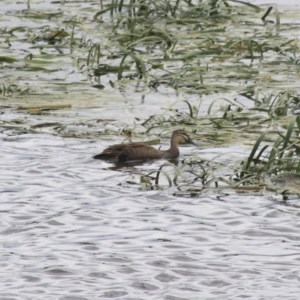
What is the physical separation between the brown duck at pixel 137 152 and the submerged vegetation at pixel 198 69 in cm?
21

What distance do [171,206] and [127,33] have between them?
6.31 m

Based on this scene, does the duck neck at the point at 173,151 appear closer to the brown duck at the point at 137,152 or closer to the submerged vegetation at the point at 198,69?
the brown duck at the point at 137,152

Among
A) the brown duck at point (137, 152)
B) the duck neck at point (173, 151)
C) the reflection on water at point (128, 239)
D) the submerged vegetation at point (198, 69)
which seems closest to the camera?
the reflection on water at point (128, 239)

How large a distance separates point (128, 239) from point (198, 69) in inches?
202

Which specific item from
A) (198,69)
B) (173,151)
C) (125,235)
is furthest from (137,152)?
(198,69)

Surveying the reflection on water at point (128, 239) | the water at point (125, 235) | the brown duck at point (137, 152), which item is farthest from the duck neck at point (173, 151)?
the reflection on water at point (128, 239)

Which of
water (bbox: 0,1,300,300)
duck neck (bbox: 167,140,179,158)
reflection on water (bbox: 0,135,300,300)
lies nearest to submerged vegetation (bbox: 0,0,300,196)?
duck neck (bbox: 167,140,179,158)

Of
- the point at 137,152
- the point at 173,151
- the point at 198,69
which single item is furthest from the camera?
the point at 198,69

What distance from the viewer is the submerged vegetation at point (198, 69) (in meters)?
10.3

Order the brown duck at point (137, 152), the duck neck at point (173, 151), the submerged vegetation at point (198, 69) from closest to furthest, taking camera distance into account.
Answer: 1. the submerged vegetation at point (198, 69)
2. the brown duck at point (137, 152)
3. the duck neck at point (173, 151)

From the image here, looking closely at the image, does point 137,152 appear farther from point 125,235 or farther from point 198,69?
point 198,69

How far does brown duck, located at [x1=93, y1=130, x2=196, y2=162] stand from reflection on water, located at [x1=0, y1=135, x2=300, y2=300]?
0.16 meters

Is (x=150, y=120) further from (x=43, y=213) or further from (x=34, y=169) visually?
(x=43, y=213)

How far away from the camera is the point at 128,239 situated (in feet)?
28.9
